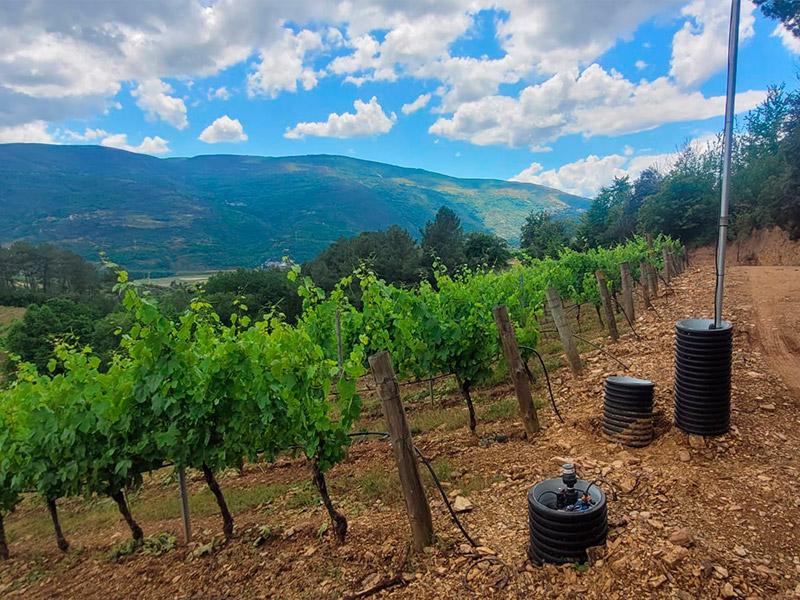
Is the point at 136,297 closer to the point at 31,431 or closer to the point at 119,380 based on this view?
the point at 119,380

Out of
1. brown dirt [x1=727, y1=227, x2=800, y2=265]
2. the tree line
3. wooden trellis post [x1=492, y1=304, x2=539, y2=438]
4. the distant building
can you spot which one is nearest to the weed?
the distant building

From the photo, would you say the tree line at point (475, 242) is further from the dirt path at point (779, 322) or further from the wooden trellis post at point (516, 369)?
the wooden trellis post at point (516, 369)

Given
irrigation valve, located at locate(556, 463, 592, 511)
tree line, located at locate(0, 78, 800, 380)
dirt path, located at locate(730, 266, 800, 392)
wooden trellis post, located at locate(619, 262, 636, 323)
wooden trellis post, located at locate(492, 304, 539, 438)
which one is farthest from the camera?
tree line, located at locate(0, 78, 800, 380)

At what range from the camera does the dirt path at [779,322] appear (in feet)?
21.9

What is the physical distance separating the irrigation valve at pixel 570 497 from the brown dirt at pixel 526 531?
1.05 feet

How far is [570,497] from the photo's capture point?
3.05 m

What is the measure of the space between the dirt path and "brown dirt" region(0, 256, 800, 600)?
562mm

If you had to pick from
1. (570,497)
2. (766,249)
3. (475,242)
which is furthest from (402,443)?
(475,242)

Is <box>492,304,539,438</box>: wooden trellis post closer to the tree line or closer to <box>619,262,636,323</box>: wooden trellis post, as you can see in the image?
<box>619,262,636,323</box>: wooden trellis post

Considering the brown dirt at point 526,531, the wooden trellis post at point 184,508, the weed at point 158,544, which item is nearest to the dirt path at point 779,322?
the brown dirt at point 526,531

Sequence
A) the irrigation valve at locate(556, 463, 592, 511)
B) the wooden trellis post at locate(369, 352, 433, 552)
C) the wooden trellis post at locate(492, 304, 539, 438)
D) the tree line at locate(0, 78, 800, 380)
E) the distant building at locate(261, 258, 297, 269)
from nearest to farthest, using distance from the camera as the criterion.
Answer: the irrigation valve at locate(556, 463, 592, 511) < the wooden trellis post at locate(369, 352, 433, 552) < the distant building at locate(261, 258, 297, 269) < the wooden trellis post at locate(492, 304, 539, 438) < the tree line at locate(0, 78, 800, 380)

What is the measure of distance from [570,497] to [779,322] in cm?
923

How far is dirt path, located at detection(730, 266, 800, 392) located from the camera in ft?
21.9

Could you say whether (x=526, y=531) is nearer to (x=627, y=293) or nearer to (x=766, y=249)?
(x=627, y=293)
